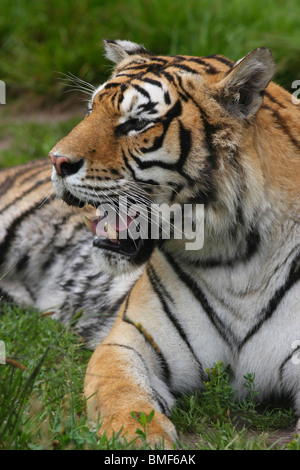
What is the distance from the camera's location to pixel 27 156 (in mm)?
5871

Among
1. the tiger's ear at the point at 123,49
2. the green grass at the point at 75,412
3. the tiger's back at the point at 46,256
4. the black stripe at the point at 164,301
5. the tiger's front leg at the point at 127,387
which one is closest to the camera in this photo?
the green grass at the point at 75,412

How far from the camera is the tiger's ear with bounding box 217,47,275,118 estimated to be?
8.73 feet

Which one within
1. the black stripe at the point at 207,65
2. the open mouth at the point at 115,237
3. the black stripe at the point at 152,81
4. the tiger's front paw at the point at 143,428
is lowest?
the tiger's front paw at the point at 143,428

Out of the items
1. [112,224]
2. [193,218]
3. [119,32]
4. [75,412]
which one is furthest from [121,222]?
[119,32]

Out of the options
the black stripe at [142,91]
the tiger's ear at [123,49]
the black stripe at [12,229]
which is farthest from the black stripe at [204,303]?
the black stripe at [12,229]

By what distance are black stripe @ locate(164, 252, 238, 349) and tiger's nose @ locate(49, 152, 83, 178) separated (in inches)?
20.6

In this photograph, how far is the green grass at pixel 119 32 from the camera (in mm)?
5859

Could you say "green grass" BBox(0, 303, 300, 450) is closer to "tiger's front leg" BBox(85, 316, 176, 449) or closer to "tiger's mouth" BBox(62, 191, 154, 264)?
"tiger's front leg" BBox(85, 316, 176, 449)

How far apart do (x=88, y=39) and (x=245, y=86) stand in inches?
158

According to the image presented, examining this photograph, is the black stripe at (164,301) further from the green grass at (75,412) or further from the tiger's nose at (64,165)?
the tiger's nose at (64,165)

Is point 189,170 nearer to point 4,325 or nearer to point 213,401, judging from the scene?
point 213,401

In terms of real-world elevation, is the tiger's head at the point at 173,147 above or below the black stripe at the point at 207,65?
below

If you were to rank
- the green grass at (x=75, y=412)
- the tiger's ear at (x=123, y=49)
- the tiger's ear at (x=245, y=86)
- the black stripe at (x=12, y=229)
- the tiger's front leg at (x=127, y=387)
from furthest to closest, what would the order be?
the black stripe at (x=12, y=229) → the tiger's ear at (x=123, y=49) → the tiger's ear at (x=245, y=86) → the tiger's front leg at (x=127, y=387) → the green grass at (x=75, y=412)
